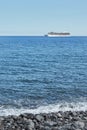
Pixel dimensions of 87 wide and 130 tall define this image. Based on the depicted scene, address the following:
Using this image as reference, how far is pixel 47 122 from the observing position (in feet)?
53.0

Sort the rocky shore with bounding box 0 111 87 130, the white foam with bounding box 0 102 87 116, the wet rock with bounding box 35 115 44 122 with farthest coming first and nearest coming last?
the white foam with bounding box 0 102 87 116 < the wet rock with bounding box 35 115 44 122 < the rocky shore with bounding box 0 111 87 130

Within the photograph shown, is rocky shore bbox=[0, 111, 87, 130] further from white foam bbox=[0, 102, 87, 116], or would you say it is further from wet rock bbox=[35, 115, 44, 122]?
white foam bbox=[0, 102, 87, 116]

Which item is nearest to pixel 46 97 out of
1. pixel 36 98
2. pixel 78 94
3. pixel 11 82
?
pixel 36 98

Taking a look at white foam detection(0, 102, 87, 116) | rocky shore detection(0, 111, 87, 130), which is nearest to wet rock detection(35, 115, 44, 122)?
rocky shore detection(0, 111, 87, 130)

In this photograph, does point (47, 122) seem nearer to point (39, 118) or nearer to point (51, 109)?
point (39, 118)

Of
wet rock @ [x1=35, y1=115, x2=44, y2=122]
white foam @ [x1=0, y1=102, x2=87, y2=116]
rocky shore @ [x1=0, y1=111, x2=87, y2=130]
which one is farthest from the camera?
white foam @ [x1=0, y1=102, x2=87, y2=116]

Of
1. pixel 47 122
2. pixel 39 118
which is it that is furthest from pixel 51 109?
pixel 47 122

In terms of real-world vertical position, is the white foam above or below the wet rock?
above

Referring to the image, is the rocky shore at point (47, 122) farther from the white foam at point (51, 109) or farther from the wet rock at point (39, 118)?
the white foam at point (51, 109)

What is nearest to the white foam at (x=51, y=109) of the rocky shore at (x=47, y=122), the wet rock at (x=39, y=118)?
the rocky shore at (x=47, y=122)

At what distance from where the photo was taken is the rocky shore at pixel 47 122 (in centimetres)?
1514

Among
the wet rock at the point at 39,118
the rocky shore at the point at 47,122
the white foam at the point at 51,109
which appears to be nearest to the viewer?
the rocky shore at the point at 47,122

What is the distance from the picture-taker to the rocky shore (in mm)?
15135

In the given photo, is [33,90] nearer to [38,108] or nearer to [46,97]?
[46,97]
